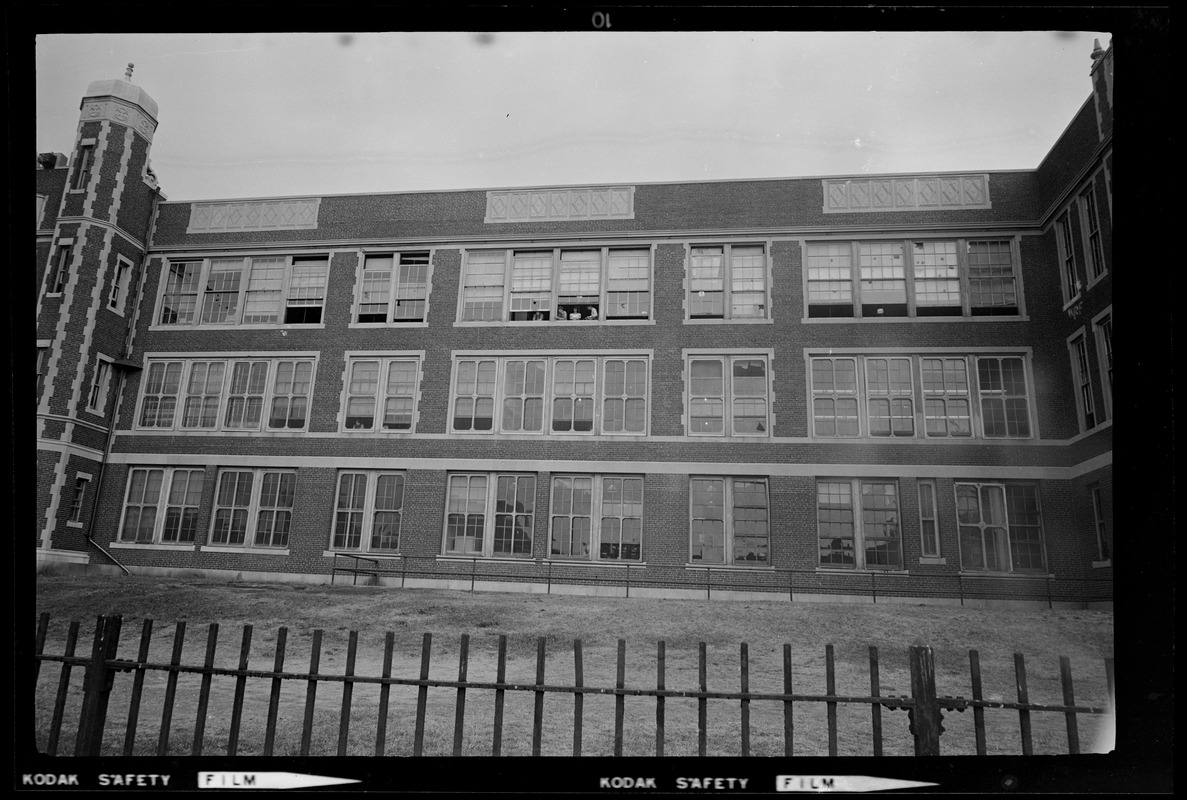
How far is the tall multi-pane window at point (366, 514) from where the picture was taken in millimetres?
3738

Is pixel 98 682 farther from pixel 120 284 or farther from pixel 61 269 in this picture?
pixel 120 284

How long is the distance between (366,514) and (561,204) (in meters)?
2.03

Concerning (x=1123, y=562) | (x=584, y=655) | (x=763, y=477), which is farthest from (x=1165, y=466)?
(x=584, y=655)

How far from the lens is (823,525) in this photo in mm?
3314

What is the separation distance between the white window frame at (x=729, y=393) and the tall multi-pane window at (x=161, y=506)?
2.67 m

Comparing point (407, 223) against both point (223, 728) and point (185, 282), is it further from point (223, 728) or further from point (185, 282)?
point (223, 728)

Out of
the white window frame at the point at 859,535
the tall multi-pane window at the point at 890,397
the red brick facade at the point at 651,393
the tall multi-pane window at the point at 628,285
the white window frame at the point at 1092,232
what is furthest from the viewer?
the tall multi-pane window at the point at 628,285

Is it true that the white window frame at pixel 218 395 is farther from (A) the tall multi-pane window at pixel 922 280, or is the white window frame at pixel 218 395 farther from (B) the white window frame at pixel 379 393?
(A) the tall multi-pane window at pixel 922 280

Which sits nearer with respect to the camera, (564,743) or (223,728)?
(564,743)

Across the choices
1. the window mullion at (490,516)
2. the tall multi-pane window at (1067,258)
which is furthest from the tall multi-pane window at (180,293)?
the tall multi-pane window at (1067,258)

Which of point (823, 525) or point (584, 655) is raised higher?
point (823, 525)

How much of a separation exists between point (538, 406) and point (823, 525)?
169 centimetres

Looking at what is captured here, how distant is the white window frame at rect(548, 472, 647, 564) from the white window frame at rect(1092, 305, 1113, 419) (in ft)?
7.12

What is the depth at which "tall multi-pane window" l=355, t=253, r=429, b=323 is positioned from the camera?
407cm
